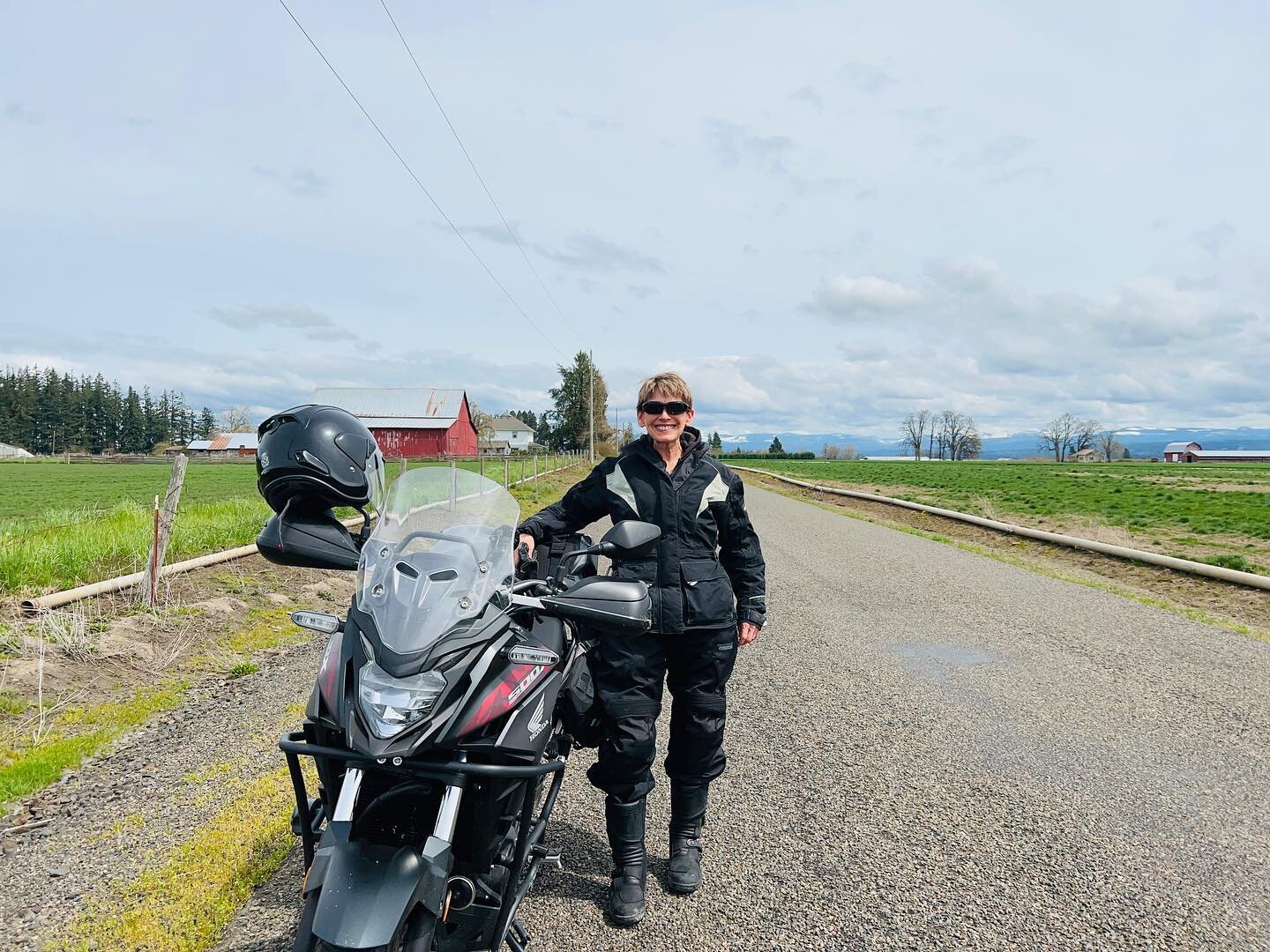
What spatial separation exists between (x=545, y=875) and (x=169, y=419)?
123m

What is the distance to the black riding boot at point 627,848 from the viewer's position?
292cm

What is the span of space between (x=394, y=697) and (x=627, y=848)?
1.42 metres

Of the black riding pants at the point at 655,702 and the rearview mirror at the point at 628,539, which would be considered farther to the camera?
the black riding pants at the point at 655,702

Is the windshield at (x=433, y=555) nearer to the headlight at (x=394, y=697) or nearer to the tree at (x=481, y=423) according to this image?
the headlight at (x=394, y=697)

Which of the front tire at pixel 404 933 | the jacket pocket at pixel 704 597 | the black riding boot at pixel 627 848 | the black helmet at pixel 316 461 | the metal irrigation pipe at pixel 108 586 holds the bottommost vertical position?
the black riding boot at pixel 627 848

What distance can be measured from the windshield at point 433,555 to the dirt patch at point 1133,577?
27.8 feet

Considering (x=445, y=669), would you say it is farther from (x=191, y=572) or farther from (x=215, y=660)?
(x=191, y=572)

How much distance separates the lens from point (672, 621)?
298 centimetres

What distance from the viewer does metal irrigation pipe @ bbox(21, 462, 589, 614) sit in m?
5.77

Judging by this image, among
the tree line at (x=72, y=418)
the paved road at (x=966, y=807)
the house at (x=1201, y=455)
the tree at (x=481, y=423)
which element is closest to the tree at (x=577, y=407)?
the tree at (x=481, y=423)

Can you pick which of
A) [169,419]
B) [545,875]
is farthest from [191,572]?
[169,419]

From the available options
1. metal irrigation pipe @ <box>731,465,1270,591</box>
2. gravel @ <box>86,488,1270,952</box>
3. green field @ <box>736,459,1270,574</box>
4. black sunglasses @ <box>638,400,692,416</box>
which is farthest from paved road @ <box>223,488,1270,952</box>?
green field @ <box>736,459,1270,574</box>

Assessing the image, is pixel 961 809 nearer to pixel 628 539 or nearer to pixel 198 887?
pixel 628 539

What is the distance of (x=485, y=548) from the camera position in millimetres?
2422
